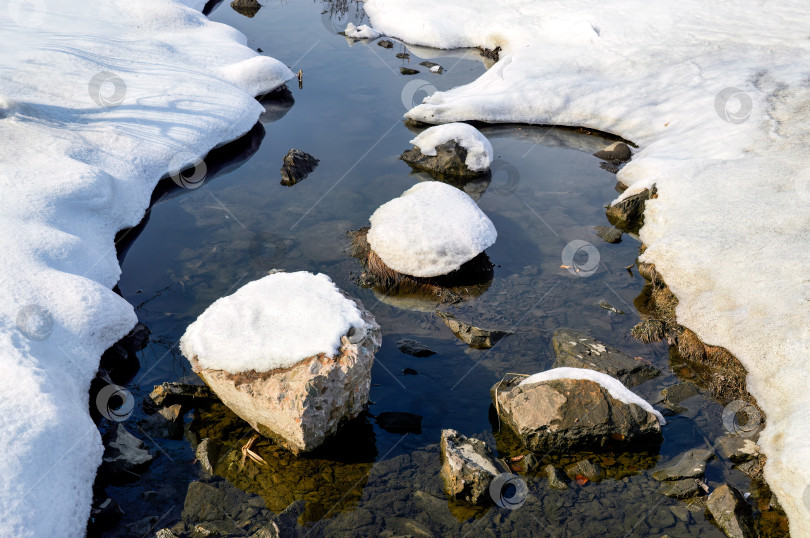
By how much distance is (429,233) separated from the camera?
11.0 metres

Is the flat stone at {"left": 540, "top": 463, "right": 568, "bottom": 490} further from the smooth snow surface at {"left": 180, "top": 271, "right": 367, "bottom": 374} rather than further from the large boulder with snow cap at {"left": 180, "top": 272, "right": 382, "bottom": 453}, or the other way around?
the smooth snow surface at {"left": 180, "top": 271, "right": 367, "bottom": 374}

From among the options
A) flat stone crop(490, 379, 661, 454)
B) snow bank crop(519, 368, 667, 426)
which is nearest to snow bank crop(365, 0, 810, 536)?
snow bank crop(519, 368, 667, 426)

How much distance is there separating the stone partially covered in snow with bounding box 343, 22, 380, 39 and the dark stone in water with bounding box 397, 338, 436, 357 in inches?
598

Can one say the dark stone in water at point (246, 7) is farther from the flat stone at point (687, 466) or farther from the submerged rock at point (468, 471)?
the flat stone at point (687, 466)

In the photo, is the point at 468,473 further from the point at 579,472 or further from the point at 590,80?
the point at 590,80

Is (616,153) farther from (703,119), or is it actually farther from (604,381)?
(604,381)

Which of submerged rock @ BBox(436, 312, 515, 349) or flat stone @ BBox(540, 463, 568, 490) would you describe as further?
submerged rock @ BBox(436, 312, 515, 349)

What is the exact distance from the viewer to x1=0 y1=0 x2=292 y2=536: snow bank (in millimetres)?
7090

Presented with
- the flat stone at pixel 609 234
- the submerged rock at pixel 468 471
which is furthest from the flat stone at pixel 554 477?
the flat stone at pixel 609 234

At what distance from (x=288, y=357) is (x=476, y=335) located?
323 centimetres

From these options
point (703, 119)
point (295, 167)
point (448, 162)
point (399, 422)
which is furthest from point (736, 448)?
point (295, 167)

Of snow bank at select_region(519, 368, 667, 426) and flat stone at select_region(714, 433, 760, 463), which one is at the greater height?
snow bank at select_region(519, 368, 667, 426)

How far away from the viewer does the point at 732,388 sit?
30.2 feet

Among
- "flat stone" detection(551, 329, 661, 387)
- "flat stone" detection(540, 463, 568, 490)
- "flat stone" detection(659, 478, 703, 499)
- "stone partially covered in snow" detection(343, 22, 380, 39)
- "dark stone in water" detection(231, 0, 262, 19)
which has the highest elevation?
"flat stone" detection(659, 478, 703, 499)
